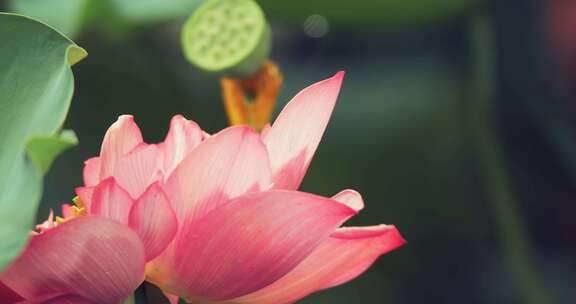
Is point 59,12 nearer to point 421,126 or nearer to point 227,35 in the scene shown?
point 227,35

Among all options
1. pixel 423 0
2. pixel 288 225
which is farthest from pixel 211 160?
pixel 423 0

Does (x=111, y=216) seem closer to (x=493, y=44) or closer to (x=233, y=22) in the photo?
(x=233, y=22)

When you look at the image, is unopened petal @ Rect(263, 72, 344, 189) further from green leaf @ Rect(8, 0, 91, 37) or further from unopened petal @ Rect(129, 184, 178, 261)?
green leaf @ Rect(8, 0, 91, 37)

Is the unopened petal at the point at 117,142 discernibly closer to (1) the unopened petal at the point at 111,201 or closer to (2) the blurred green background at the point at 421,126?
(1) the unopened petal at the point at 111,201

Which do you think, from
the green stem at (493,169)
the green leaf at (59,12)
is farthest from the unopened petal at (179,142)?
the green stem at (493,169)

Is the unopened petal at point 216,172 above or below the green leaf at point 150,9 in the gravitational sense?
above

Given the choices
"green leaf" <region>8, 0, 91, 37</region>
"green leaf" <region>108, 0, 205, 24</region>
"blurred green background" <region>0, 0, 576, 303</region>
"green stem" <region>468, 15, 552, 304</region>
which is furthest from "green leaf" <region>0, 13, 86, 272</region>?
"blurred green background" <region>0, 0, 576, 303</region>

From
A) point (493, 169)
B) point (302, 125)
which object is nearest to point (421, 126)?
point (493, 169)
